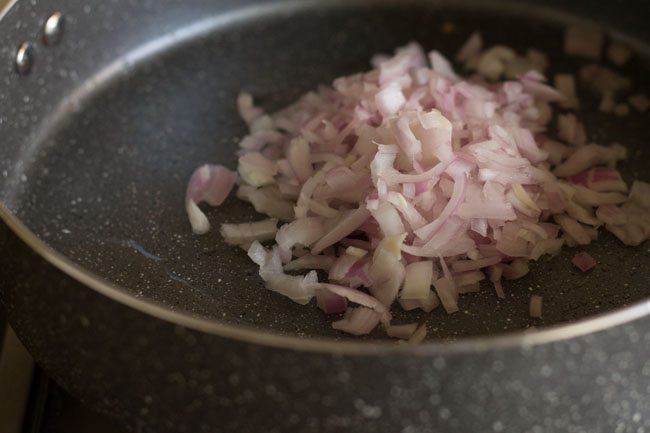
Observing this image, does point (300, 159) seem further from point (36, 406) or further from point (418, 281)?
point (36, 406)

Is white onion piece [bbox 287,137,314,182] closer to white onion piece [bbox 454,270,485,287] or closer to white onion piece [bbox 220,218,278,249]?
white onion piece [bbox 220,218,278,249]

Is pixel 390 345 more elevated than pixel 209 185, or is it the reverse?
pixel 390 345

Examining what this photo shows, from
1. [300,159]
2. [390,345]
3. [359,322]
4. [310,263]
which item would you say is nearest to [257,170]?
[300,159]

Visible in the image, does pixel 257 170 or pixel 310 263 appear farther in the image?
pixel 257 170

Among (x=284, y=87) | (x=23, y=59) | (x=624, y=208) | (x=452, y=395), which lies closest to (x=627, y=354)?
(x=452, y=395)

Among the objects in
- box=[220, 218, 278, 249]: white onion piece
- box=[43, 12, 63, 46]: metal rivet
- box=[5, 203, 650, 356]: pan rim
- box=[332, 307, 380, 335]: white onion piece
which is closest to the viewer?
box=[5, 203, 650, 356]: pan rim

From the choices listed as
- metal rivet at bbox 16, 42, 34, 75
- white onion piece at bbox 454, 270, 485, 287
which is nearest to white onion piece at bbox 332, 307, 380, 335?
white onion piece at bbox 454, 270, 485, 287

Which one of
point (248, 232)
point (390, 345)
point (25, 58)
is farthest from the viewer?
point (25, 58)
